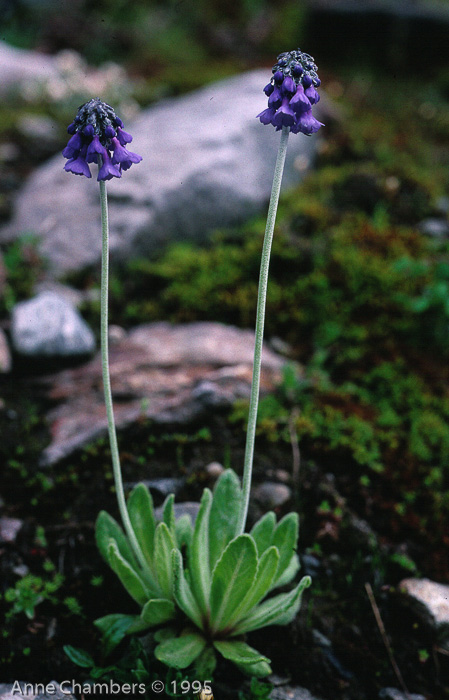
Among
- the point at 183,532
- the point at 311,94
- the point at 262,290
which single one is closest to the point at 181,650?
the point at 183,532

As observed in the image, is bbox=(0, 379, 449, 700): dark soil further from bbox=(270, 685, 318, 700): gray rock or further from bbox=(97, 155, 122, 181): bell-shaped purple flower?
bbox=(97, 155, 122, 181): bell-shaped purple flower

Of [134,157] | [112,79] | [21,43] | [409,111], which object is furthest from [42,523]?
[21,43]

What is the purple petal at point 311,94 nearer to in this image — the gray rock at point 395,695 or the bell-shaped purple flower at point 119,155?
the bell-shaped purple flower at point 119,155

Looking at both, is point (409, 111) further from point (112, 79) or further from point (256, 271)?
point (256, 271)

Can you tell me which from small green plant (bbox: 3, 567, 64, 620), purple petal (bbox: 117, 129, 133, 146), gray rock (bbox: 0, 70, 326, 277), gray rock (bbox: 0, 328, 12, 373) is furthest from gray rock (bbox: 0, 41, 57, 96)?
small green plant (bbox: 3, 567, 64, 620)

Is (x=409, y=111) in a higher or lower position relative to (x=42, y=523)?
A: higher

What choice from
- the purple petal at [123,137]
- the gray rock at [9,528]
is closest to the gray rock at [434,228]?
the purple petal at [123,137]
